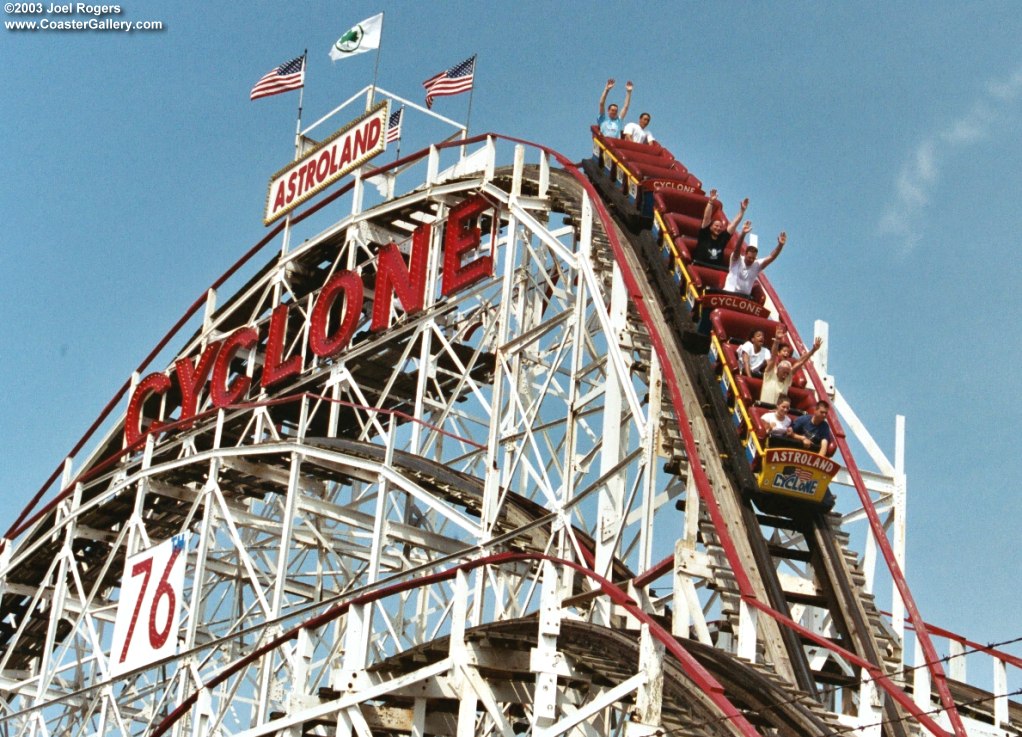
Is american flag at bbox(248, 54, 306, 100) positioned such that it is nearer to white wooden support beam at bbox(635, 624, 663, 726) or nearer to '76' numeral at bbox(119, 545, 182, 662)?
'76' numeral at bbox(119, 545, 182, 662)

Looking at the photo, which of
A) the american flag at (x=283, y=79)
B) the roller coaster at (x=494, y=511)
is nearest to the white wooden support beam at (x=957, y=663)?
the roller coaster at (x=494, y=511)

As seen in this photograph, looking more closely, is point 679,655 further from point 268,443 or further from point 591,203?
point 268,443

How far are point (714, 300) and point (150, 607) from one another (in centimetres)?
917

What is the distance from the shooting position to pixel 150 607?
76.4ft

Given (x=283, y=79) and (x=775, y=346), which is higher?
(x=283, y=79)

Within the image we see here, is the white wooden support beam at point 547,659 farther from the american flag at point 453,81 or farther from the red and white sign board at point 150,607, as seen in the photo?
the american flag at point 453,81

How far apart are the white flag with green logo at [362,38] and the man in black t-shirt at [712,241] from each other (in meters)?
10.5

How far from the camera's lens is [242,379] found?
26703mm

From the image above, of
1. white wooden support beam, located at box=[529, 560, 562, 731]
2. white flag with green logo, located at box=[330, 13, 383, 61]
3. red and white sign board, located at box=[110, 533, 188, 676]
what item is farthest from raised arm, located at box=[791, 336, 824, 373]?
white flag with green logo, located at box=[330, 13, 383, 61]

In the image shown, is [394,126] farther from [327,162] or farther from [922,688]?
[922,688]

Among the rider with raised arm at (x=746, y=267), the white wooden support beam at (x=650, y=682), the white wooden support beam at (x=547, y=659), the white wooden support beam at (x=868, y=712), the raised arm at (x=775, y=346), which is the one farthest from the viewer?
the rider with raised arm at (x=746, y=267)

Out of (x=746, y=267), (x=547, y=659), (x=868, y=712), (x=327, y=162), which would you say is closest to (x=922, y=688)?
(x=868, y=712)

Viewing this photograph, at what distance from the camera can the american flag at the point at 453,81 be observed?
27125 millimetres

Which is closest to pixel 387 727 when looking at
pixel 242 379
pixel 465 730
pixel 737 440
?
pixel 465 730
